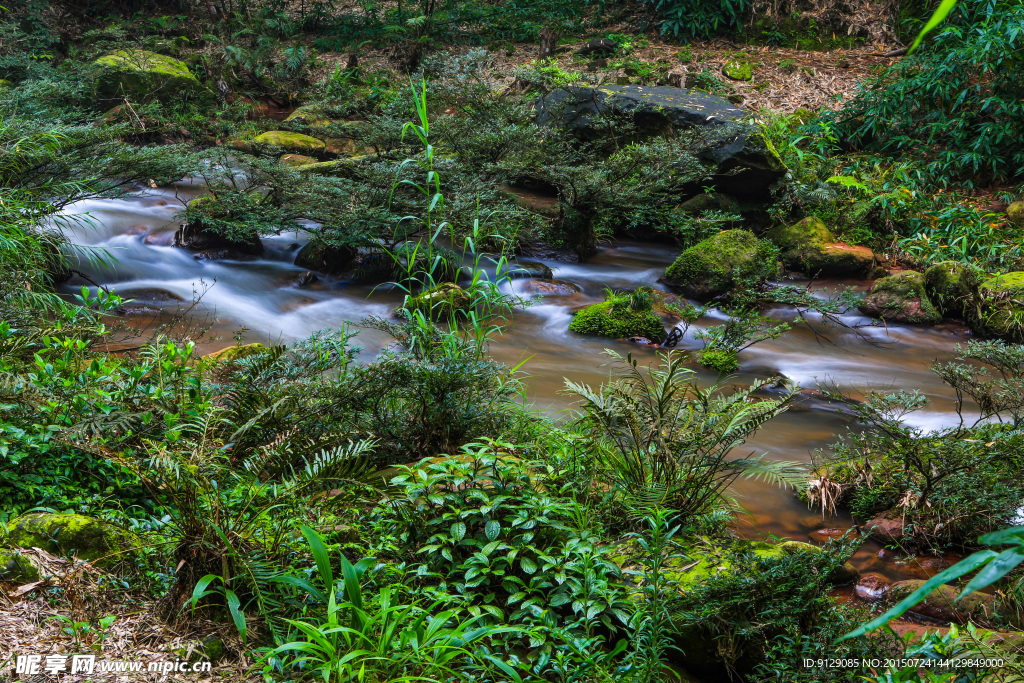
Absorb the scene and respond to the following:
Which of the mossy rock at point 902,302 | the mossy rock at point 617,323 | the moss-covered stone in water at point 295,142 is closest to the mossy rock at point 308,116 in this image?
the moss-covered stone in water at point 295,142

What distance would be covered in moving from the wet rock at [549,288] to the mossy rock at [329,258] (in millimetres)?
2495

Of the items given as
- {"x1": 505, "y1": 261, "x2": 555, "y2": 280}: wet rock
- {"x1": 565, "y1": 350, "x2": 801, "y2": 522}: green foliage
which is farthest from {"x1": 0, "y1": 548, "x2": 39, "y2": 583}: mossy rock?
{"x1": 505, "y1": 261, "x2": 555, "y2": 280}: wet rock

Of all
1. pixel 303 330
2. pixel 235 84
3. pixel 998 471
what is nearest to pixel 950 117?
pixel 998 471

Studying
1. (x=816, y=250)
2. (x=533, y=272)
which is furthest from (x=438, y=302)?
(x=816, y=250)

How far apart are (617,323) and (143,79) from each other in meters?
12.2

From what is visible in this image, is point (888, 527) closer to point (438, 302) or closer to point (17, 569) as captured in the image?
point (438, 302)

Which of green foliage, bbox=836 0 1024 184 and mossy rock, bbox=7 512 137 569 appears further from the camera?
green foliage, bbox=836 0 1024 184

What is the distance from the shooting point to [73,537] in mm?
2508

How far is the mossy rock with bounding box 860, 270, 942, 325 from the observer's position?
8.16m

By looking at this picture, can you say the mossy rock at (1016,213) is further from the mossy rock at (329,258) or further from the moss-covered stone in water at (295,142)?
the moss-covered stone in water at (295,142)

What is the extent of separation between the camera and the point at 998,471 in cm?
362

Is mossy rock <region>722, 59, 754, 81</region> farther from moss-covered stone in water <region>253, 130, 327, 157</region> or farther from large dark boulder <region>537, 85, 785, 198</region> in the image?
moss-covered stone in water <region>253, 130, 327, 157</region>

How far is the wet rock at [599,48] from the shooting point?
51.8 feet

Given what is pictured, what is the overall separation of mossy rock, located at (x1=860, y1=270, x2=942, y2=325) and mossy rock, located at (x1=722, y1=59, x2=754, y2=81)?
7.77 m
